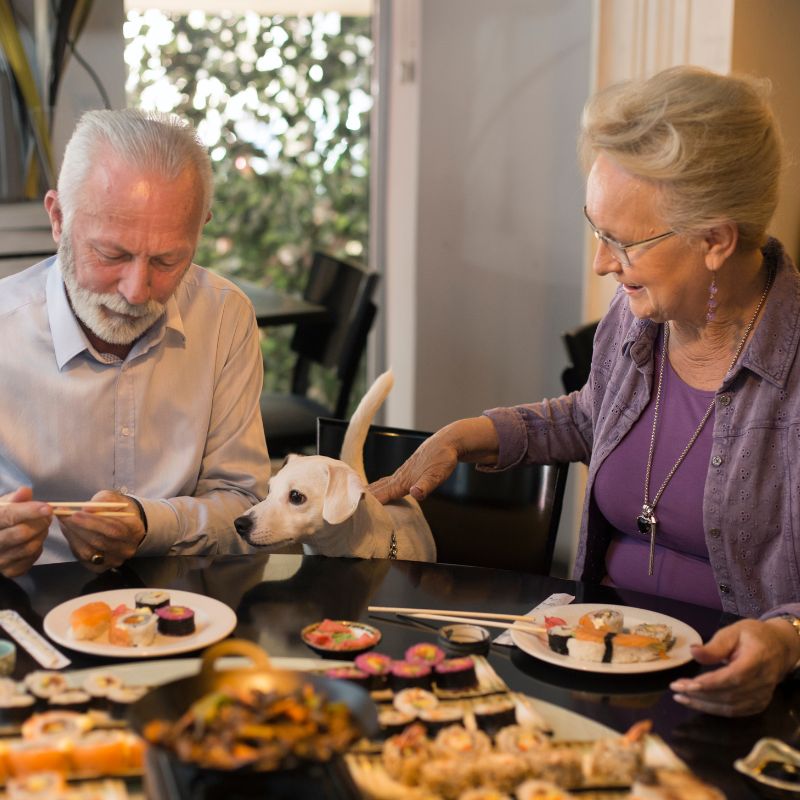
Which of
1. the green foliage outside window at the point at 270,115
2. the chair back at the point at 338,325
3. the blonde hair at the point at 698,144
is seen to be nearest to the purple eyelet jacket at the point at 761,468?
the blonde hair at the point at 698,144

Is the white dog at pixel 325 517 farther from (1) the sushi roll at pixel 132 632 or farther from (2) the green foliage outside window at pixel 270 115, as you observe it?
(2) the green foliage outside window at pixel 270 115

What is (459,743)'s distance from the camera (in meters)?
1.09

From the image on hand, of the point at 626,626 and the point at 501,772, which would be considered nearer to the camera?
the point at 501,772

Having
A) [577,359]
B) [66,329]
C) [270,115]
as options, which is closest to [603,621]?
[66,329]

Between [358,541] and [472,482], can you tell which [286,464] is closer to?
[358,541]

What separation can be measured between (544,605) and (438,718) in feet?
1.27

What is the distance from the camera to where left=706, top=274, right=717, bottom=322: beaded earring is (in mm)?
1752

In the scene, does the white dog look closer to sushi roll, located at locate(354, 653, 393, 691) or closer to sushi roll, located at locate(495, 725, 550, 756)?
sushi roll, located at locate(354, 653, 393, 691)

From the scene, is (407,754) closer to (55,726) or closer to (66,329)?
(55,726)

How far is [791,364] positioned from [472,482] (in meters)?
0.67

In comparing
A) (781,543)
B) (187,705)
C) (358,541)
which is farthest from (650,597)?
(187,705)

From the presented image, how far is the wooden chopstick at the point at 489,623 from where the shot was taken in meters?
1.40

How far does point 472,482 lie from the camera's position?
2.16 meters

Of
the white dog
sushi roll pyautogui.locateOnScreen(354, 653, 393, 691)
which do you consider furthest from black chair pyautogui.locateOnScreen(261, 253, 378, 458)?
sushi roll pyautogui.locateOnScreen(354, 653, 393, 691)
